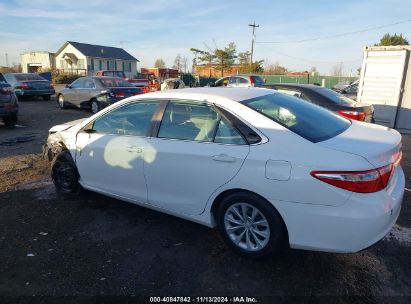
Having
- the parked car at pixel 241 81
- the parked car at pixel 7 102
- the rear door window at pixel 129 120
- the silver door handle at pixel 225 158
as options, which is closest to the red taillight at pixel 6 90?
the parked car at pixel 7 102

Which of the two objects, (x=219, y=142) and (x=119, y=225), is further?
(x=119, y=225)

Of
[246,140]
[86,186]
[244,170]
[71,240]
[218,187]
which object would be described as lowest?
[71,240]

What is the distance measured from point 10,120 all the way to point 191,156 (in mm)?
9180

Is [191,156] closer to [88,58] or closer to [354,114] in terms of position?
[354,114]

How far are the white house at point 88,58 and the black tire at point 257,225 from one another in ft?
165

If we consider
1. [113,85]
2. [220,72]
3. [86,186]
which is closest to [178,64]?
[220,72]

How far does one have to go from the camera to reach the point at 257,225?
3.20 meters

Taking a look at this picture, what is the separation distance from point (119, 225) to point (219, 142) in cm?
172

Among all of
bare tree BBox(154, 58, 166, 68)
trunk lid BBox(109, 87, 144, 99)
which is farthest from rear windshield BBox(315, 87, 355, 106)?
bare tree BBox(154, 58, 166, 68)

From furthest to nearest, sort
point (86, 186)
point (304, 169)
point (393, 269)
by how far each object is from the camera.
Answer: point (86, 186) < point (393, 269) < point (304, 169)

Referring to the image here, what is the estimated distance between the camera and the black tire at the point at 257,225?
3.02 meters

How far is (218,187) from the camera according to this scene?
10.7 feet

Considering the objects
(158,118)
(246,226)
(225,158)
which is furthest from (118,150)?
(246,226)

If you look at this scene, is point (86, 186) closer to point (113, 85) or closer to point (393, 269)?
point (393, 269)
